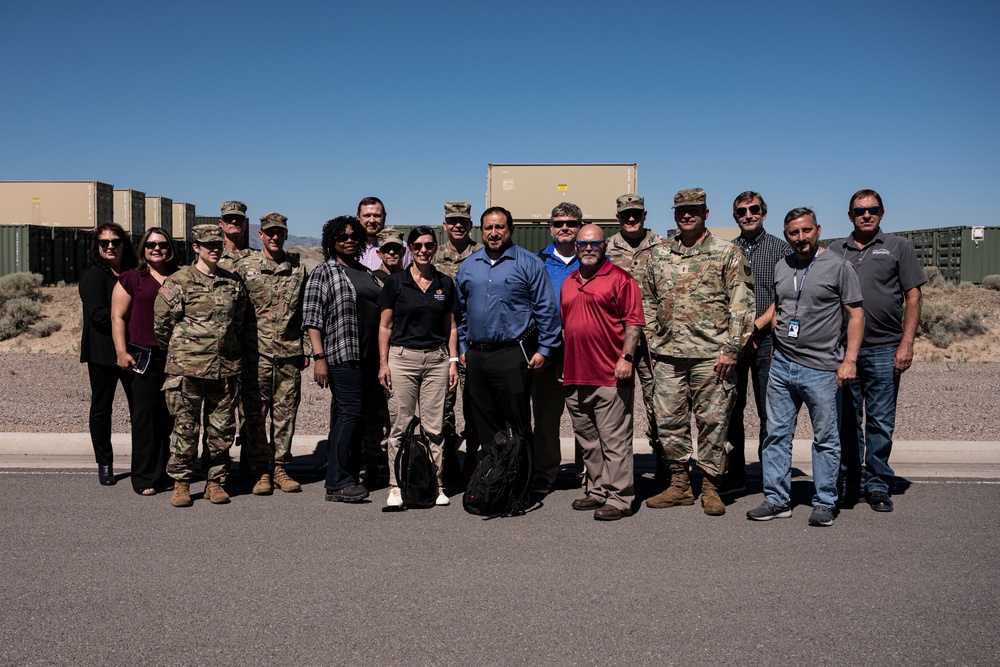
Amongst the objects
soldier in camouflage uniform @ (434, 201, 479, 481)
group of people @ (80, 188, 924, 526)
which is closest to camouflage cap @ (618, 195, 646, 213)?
group of people @ (80, 188, 924, 526)

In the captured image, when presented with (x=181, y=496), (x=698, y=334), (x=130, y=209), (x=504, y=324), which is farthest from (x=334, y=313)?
(x=130, y=209)

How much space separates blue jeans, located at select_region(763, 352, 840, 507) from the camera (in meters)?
5.45

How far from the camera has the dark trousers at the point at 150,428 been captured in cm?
617

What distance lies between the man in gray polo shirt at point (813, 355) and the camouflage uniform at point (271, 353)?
332 cm

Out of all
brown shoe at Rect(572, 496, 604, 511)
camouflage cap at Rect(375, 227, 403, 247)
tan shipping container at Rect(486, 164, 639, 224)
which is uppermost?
tan shipping container at Rect(486, 164, 639, 224)

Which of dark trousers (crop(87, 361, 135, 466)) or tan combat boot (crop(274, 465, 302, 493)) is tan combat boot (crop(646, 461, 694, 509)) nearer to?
tan combat boot (crop(274, 465, 302, 493))

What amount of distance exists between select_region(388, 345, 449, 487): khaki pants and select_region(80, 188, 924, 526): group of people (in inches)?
0.6

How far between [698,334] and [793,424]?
0.85 metres

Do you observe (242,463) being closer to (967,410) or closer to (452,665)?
(452,665)

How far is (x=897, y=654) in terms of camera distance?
342 centimetres

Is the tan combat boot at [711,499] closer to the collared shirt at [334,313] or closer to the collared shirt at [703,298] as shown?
the collared shirt at [703,298]

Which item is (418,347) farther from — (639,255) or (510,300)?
(639,255)


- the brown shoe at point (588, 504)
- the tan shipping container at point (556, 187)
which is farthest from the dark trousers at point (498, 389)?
the tan shipping container at point (556, 187)

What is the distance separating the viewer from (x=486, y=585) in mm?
4227
